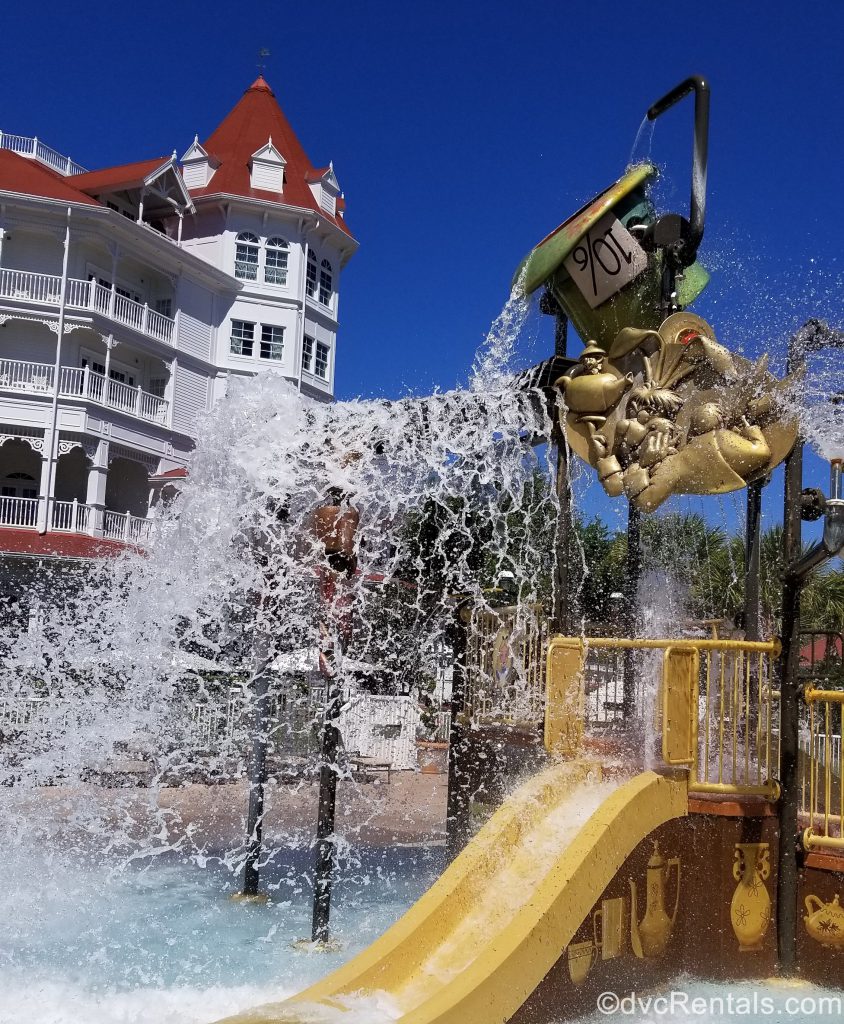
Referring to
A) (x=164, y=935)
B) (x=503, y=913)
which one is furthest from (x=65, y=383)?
(x=503, y=913)

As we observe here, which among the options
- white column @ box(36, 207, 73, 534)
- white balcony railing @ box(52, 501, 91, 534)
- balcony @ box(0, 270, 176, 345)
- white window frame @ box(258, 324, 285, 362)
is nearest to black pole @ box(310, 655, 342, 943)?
white column @ box(36, 207, 73, 534)

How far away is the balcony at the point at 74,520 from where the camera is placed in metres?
29.5

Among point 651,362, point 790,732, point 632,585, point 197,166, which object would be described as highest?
point 197,166

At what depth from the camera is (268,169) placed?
123ft

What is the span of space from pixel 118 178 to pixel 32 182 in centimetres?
307

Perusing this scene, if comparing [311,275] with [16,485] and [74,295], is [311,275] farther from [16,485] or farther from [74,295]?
[16,485]

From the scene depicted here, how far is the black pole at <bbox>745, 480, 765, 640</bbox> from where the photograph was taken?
6.79 meters

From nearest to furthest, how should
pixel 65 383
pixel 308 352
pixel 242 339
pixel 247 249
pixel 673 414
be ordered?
pixel 673 414 < pixel 65 383 < pixel 242 339 < pixel 247 249 < pixel 308 352

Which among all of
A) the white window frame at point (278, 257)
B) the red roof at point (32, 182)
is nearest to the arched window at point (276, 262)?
the white window frame at point (278, 257)

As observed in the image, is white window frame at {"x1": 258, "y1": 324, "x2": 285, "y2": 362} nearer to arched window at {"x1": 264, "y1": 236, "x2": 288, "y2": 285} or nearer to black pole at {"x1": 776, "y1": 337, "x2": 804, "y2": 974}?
arched window at {"x1": 264, "y1": 236, "x2": 288, "y2": 285}

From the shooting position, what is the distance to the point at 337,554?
24.2 ft

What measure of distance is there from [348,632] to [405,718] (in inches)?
415

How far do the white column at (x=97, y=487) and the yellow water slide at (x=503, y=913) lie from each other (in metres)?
26.0

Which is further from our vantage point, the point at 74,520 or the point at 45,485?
the point at 74,520
